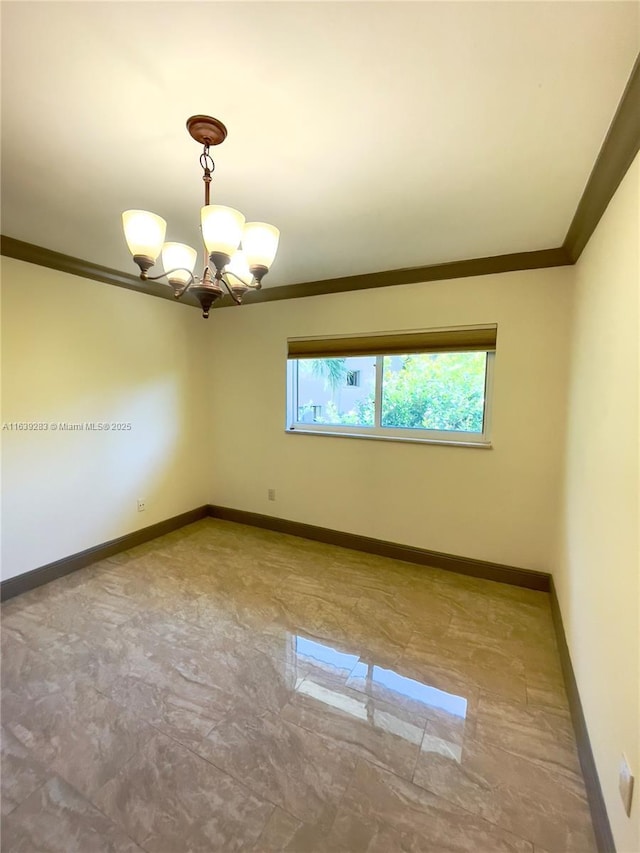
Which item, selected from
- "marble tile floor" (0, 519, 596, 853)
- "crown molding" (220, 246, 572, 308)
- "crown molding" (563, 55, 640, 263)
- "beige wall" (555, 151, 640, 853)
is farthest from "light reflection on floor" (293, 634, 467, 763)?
"crown molding" (220, 246, 572, 308)

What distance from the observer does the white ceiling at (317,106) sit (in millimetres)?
981

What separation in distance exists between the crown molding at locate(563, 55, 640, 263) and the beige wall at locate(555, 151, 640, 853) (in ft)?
0.20

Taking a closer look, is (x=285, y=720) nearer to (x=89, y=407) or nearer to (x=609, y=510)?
(x=609, y=510)

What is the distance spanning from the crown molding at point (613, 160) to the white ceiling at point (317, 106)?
35 millimetres

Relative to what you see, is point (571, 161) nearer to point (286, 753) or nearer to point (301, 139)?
point (301, 139)

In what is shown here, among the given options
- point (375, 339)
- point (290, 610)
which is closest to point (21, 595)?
point (290, 610)

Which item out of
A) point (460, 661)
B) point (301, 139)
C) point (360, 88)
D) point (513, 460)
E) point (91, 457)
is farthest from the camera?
point (91, 457)

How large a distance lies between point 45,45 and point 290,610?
2.71 metres

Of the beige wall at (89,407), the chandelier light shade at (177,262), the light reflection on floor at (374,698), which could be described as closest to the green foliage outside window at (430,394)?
the beige wall at (89,407)

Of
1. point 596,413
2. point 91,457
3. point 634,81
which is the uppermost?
point 634,81

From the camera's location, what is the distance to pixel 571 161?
1.52 metres

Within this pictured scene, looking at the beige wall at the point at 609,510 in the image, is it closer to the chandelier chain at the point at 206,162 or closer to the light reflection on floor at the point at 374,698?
the light reflection on floor at the point at 374,698

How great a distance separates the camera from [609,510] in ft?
4.45

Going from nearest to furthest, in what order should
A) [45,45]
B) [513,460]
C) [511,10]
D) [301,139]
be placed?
[511,10] → [45,45] → [301,139] → [513,460]
